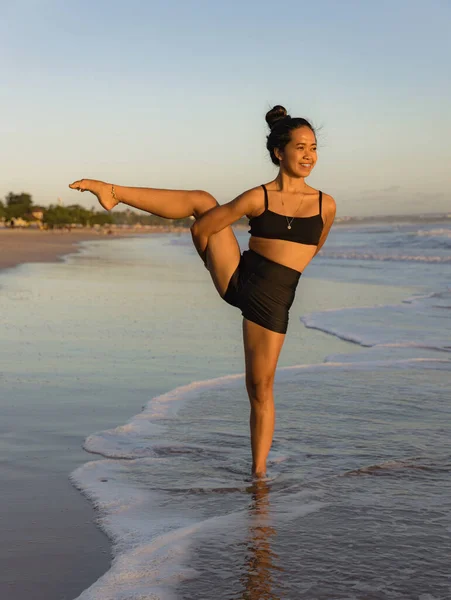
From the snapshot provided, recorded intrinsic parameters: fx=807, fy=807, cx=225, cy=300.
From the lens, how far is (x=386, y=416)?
5891mm

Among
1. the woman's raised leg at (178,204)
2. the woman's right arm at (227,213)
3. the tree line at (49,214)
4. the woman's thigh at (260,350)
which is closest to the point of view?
the woman's right arm at (227,213)

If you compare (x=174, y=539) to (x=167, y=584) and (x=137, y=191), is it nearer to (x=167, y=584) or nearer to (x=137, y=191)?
(x=167, y=584)

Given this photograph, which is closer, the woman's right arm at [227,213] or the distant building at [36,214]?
the woman's right arm at [227,213]

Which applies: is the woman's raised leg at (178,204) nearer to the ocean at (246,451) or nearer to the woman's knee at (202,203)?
the woman's knee at (202,203)

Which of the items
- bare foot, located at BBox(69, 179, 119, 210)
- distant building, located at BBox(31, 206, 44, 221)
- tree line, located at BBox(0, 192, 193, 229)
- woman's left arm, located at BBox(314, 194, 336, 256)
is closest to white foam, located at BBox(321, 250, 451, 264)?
woman's left arm, located at BBox(314, 194, 336, 256)

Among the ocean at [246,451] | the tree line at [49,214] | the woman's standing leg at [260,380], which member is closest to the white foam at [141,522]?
the ocean at [246,451]

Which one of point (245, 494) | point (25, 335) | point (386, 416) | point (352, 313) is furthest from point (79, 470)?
point (352, 313)

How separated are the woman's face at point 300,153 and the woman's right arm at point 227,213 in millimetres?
235

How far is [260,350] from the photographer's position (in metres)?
4.57

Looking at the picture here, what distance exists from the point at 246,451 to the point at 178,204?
166 cm

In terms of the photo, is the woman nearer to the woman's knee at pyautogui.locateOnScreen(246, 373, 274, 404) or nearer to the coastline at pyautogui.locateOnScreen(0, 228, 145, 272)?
the woman's knee at pyautogui.locateOnScreen(246, 373, 274, 404)

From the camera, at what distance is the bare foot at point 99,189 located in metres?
4.46

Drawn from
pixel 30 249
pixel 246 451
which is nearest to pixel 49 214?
pixel 30 249

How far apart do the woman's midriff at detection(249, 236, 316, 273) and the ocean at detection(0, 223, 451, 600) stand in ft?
3.94
